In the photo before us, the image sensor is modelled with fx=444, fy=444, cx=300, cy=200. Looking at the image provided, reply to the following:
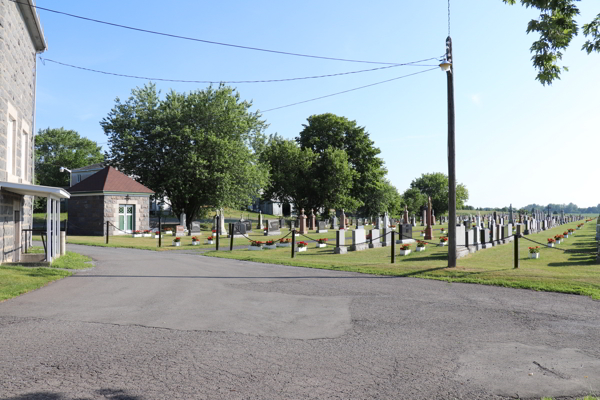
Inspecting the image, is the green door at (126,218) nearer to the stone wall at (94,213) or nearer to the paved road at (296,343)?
the stone wall at (94,213)

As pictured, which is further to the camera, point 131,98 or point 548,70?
point 131,98

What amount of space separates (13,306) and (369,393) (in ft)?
22.1

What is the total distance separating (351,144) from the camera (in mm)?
53094

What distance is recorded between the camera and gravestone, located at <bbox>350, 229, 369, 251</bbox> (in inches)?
854

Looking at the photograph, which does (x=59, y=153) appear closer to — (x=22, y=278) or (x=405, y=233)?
(x=405, y=233)

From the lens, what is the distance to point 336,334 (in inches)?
243

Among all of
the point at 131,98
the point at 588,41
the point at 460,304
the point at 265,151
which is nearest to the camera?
the point at 460,304

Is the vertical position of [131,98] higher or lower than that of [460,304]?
higher

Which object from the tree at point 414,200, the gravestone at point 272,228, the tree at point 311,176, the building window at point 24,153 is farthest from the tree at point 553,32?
the tree at point 414,200

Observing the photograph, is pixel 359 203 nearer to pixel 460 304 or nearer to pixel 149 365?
pixel 460 304

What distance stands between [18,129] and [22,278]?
6.33 metres

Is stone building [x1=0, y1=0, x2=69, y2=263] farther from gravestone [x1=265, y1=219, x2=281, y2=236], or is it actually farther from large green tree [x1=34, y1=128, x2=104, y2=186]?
large green tree [x1=34, y1=128, x2=104, y2=186]

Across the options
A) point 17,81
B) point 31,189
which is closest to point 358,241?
point 31,189

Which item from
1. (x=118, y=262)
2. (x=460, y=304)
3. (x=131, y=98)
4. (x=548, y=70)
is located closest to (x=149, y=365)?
(x=460, y=304)
